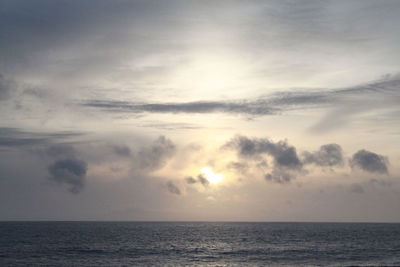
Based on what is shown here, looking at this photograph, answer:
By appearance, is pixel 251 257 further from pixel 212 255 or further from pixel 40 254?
pixel 40 254

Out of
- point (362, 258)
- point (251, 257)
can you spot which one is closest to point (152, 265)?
point (251, 257)

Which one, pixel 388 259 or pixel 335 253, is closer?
pixel 388 259

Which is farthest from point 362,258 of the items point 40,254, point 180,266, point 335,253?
point 40,254

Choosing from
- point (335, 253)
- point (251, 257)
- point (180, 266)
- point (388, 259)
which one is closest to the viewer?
point (180, 266)

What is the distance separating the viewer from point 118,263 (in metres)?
74.6

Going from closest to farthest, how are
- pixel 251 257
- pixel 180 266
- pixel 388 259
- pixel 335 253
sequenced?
1. pixel 180 266
2. pixel 388 259
3. pixel 251 257
4. pixel 335 253

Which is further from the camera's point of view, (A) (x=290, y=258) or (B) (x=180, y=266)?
(A) (x=290, y=258)

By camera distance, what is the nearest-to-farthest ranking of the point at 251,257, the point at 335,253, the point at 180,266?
1. the point at 180,266
2. the point at 251,257
3. the point at 335,253

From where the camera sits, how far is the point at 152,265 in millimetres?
72938

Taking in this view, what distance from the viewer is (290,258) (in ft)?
267

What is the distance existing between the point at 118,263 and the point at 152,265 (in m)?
6.51

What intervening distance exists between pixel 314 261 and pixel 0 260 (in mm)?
58573

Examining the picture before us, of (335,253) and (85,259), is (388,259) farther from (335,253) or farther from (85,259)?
(85,259)

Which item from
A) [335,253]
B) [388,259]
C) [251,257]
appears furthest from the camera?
[335,253]
